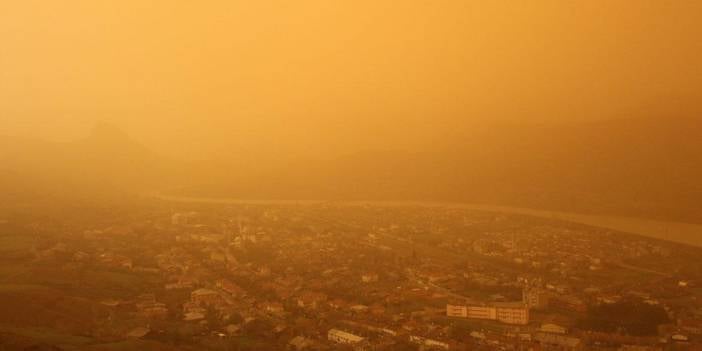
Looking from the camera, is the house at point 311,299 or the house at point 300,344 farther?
the house at point 311,299

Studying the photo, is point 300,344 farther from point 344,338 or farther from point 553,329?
point 553,329

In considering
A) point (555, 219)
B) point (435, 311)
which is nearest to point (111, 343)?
point (435, 311)

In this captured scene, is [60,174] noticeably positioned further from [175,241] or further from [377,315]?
[377,315]

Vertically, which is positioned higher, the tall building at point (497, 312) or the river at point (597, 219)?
the river at point (597, 219)

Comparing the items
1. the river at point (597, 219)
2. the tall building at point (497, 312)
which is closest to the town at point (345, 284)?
the tall building at point (497, 312)

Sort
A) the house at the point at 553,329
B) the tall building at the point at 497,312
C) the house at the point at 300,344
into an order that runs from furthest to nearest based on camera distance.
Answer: the tall building at the point at 497,312 → the house at the point at 553,329 → the house at the point at 300,344

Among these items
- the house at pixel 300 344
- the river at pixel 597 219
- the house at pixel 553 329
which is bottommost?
the house at pixel 300 344

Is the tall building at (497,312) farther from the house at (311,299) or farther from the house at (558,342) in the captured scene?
the house at (311,299)

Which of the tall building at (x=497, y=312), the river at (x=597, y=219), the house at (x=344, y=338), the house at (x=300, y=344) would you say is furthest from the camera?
Result: the river at (x=597, y=219)

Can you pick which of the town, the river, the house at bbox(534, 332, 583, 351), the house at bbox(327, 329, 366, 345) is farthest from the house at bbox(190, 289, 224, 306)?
the river
